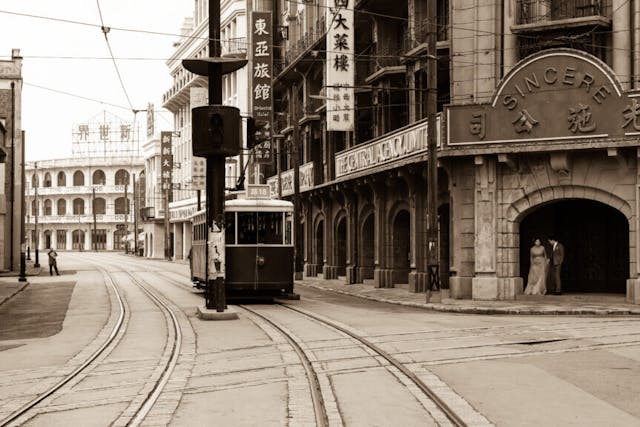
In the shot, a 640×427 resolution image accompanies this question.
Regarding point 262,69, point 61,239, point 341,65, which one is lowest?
point 61,239

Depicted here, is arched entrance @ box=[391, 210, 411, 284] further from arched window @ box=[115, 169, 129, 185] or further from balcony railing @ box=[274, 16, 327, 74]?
arched window @ box=[115, 169, 129, 185]

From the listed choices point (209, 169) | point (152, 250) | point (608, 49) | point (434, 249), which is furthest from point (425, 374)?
point (152, 250)

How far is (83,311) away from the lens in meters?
25.8

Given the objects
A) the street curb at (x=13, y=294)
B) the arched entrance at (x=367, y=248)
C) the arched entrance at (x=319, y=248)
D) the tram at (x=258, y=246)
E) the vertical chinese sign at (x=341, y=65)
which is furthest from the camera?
the arched entrance at (x=319, y=248)

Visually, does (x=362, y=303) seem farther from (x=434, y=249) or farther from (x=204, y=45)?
(x=204, y=45)

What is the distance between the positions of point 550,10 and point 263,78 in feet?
81.4

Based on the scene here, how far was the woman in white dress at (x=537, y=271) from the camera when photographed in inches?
1121

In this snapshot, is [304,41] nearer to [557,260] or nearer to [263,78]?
[263,78]

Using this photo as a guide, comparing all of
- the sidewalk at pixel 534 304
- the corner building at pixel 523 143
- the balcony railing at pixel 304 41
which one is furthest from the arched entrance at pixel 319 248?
the sidewalk at pixel 534 304

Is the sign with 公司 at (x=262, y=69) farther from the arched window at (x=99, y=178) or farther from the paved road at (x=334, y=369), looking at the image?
the arched window at (x=99, y=178)

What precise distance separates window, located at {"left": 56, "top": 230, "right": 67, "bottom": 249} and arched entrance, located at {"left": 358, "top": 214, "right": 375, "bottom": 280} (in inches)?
4139

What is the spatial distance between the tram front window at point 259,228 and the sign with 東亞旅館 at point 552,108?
18.6 feet

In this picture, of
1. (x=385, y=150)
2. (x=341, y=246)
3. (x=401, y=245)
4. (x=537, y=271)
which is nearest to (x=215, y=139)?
(x=537, y=271)

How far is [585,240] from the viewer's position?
99.3 ft
